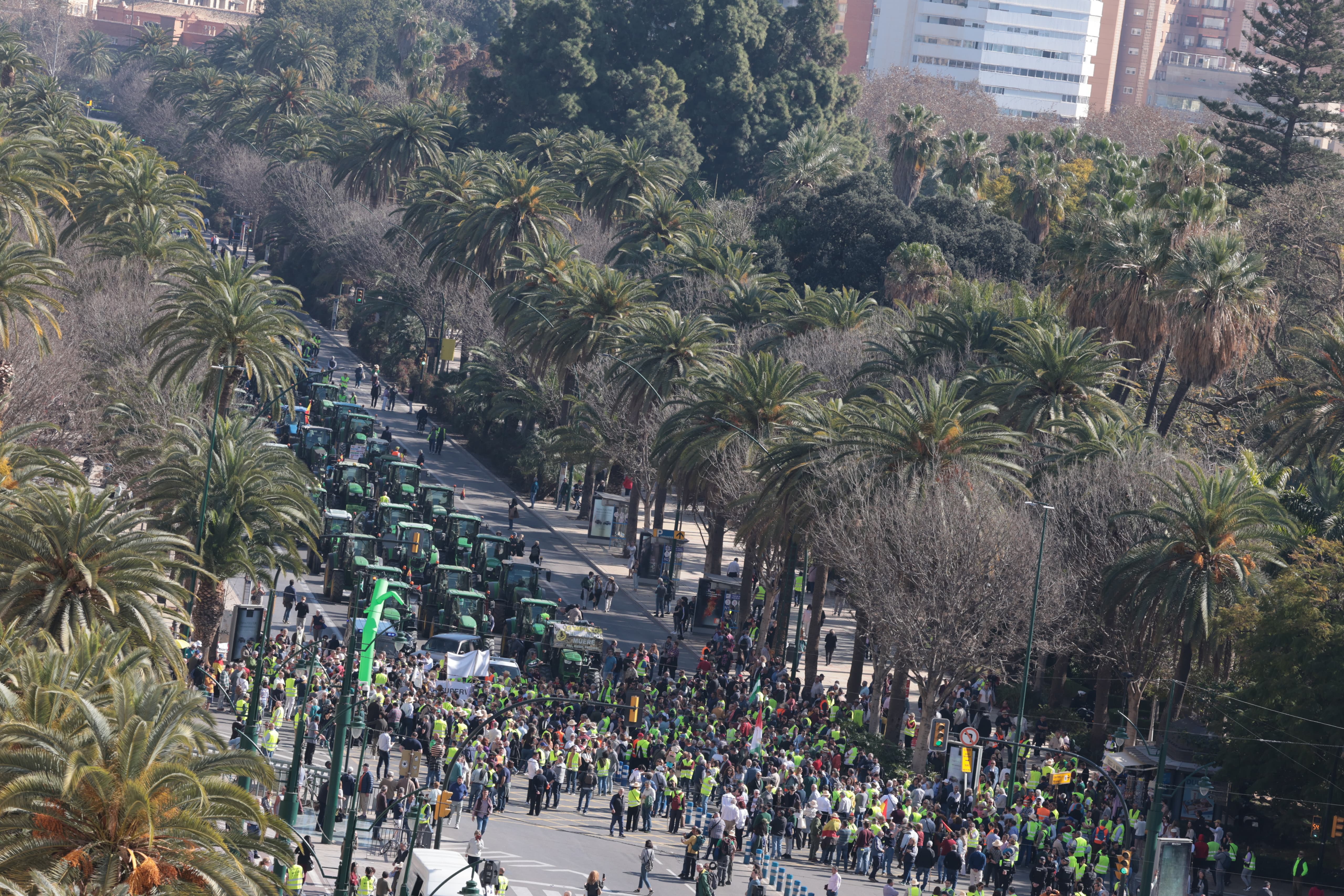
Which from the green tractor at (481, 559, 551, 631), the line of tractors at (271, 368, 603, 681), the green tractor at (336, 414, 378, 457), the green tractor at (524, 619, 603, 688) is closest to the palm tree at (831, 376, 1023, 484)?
the green tractor at (524, 619, 603, 688)

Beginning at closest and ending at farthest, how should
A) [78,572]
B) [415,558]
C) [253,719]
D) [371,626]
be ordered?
[371,626], [78,572], [253,719], [415,558]

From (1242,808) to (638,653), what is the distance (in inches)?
613

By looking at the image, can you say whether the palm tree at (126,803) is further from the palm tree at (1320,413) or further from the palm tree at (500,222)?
the palm tree at (500,222)

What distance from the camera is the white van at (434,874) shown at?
85.6ft

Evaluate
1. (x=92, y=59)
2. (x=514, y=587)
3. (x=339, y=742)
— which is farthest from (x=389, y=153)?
(x=92, y=59)

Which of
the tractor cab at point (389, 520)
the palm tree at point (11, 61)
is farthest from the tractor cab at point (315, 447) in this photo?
the palm tree at point (11, 61)

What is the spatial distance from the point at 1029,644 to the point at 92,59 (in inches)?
6379

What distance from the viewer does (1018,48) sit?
188m

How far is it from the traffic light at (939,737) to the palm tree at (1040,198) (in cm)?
4657

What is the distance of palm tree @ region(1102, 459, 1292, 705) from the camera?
37156 millimetres

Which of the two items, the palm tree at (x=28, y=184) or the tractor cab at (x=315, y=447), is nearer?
the palm tree at (x=28, y=184)

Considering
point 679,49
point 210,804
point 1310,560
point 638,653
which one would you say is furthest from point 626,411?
point 679,49

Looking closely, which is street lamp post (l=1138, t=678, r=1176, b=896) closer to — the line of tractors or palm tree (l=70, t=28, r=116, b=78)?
the line of tractors

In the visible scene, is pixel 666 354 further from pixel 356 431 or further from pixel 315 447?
pixel 356 431
